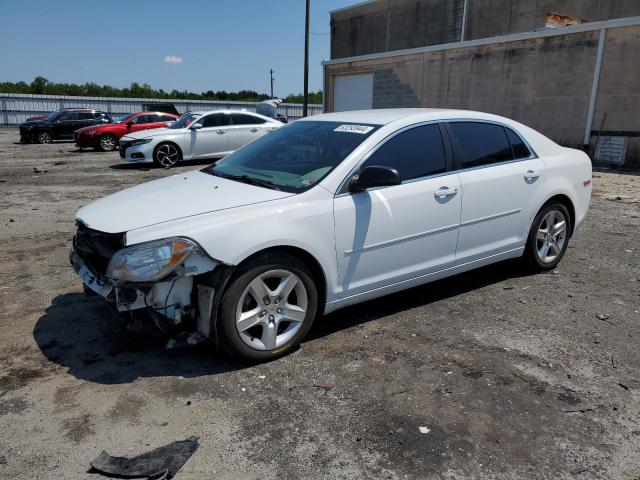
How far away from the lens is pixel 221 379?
3244 millimetres

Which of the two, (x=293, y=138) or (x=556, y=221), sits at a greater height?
(x=293, y=138)

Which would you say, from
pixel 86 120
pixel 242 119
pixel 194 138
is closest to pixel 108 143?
pixel 86 120

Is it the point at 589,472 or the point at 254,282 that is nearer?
the point at 589,472

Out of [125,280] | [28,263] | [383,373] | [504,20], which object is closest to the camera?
[125,280]

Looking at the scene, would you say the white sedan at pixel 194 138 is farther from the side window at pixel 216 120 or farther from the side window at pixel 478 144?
the side window at pixel 478 144

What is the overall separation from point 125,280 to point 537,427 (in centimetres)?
248

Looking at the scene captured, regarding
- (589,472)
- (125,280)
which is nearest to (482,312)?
(589,472)

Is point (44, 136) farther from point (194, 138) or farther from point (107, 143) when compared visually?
point (194, 138)

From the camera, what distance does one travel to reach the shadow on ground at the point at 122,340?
11.0 ft

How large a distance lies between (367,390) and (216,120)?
41.7 ft

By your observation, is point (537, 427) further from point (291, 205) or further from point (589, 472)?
point (291, 205)

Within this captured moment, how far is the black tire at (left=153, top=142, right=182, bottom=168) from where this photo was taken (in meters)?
13.9

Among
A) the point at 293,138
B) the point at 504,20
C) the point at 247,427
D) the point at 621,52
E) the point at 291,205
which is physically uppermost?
the point at 504,20

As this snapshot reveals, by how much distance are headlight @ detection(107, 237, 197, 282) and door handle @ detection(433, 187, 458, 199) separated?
197 cm
